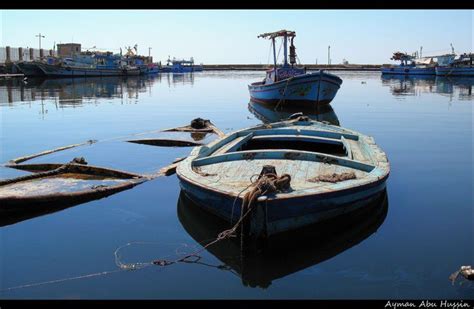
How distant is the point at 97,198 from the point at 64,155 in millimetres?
5262

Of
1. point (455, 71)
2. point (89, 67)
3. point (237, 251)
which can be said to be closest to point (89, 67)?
point (89, 67)

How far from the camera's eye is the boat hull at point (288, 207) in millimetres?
6594

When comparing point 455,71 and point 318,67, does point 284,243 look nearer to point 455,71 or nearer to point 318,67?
point 455,71

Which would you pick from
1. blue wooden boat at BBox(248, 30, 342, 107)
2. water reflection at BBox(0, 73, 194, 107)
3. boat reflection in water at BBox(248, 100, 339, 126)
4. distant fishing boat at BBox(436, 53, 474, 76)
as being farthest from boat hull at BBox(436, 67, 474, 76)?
blue wooden boat at BBox(248, 30, 342, 107)

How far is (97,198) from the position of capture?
929cm

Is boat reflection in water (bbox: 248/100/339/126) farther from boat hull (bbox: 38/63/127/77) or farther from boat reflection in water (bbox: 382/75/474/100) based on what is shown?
boat hull (bbox: 38/63/127/77)

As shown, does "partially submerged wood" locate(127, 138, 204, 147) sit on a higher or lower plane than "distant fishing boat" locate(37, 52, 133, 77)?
lower

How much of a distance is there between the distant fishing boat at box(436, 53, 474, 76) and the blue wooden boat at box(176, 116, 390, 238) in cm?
6739

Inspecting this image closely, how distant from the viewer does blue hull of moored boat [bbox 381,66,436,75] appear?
251ft

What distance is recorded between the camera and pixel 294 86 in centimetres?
2717

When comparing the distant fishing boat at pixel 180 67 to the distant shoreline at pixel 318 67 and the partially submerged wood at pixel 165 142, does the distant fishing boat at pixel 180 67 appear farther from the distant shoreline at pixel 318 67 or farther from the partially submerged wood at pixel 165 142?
the partially submerged wood at pixel 165 142

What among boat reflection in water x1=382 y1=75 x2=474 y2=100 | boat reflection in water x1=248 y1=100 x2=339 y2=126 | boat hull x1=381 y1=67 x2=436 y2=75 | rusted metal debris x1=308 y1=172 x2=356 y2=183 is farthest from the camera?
boat hull x1=381 y1=67 x2=436 y2=75
